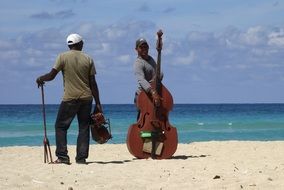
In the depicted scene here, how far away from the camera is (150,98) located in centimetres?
981

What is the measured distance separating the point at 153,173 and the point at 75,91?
155cm

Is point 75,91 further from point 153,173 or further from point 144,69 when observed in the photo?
point 153,173

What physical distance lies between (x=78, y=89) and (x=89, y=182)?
173 centimetres

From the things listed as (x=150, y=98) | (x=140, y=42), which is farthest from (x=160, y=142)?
(x=140, y=42)

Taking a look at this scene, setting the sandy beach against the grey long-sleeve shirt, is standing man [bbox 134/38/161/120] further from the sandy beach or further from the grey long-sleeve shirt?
the sandy beach

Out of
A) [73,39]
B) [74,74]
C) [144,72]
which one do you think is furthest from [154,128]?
[73,39]

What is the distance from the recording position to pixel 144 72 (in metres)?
9.99

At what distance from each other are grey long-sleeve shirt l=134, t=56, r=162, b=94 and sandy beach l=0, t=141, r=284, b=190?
3.29 feet

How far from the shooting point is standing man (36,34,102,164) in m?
9.12

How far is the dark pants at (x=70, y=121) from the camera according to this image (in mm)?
9141

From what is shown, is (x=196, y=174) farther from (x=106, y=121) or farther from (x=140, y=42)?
(x=140, y=42)

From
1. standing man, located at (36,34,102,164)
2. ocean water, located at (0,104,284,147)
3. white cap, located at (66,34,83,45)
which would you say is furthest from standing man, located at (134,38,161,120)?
ocean water, located at (0,104,284,147)

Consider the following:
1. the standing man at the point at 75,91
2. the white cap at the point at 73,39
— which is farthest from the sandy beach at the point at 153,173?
the white cap at the point at 73,39

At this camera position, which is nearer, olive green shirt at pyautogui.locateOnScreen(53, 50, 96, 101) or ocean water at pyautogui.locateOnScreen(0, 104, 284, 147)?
olive green shirt at pyautogui.locateOnScreen(53, 50, 96, 101)
